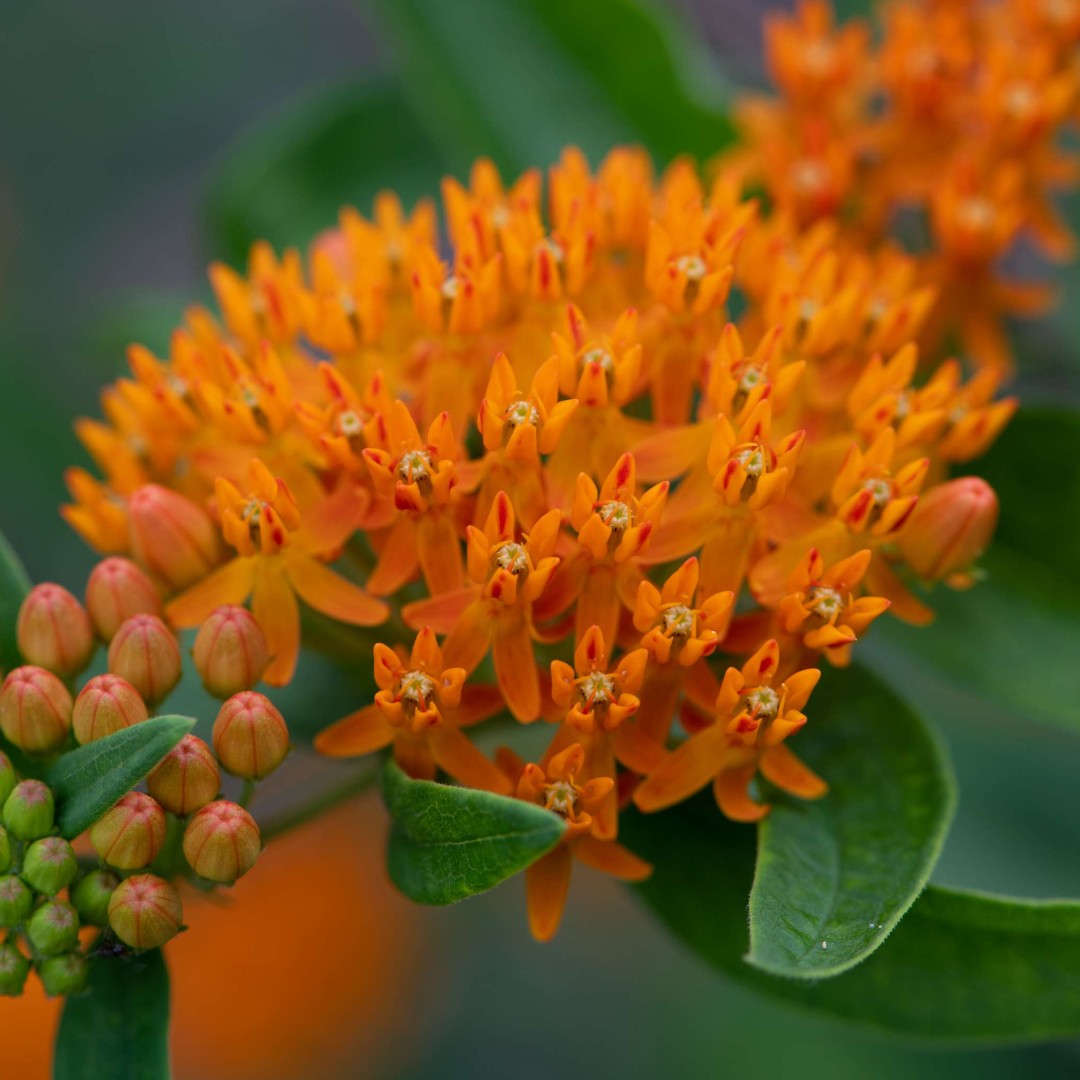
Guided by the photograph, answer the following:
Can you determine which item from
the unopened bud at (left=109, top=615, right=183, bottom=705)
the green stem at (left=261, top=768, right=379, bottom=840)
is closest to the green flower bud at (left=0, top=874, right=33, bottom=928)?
the unopened bud at (left=109, top=615, right=183, bottom=705)

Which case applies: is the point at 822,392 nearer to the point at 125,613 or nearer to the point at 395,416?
the point at 395,416

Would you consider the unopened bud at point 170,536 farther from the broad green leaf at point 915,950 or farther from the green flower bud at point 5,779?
the broad green leaf at point 915,950

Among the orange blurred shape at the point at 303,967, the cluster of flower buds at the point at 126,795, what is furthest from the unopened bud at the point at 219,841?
the orange blurred shape at the point at 303,967

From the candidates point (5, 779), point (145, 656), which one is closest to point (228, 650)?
point (145, 656)

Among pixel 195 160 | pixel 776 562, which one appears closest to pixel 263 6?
pixel 195 160

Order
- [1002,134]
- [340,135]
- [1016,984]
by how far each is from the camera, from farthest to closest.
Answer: [340,135] → [1002,134] → [1016,984]

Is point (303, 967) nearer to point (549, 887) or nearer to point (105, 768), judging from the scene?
point (549, 887)

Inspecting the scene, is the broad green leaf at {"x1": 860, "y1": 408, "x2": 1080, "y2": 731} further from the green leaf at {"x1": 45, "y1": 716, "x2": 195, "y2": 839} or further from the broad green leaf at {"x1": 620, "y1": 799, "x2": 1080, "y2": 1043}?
the green leaf at {"x1": 45, "y1": 716, "x2": 195, "y2": 839}
